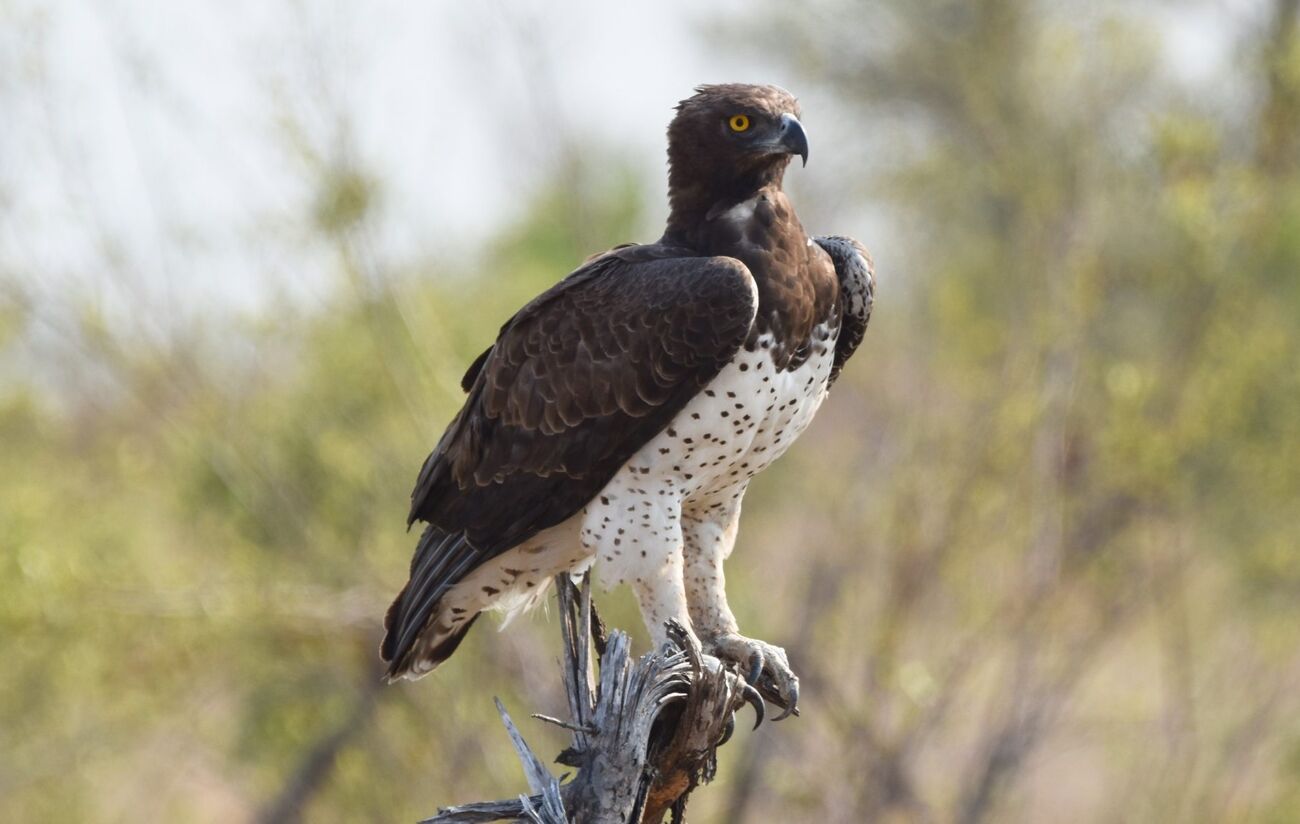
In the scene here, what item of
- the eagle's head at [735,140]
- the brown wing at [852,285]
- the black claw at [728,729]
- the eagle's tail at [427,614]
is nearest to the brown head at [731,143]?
the eagle's head at [735,140]

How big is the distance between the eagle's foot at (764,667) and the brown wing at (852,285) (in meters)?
1.00

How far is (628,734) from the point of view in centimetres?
494

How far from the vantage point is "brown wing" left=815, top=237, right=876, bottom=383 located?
20.1ft

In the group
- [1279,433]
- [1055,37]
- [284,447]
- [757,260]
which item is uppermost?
[757,260]

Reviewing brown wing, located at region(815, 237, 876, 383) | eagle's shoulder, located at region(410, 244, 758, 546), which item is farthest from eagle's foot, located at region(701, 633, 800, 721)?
brown wing, located at region(815, 237, 876, 383)

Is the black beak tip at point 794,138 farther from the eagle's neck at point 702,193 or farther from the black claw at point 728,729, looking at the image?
the black claw at point 728,729

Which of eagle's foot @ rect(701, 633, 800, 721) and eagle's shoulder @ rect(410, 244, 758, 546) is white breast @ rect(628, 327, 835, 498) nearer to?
eagle's shoulder @ rect(410, 244, 758, 546)

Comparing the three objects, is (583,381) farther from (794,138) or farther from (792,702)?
(792,702)

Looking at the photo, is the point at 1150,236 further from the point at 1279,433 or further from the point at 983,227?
the point at 983,227

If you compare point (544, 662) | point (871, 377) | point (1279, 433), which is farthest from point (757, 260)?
point (871, 377)

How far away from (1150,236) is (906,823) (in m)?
5.22

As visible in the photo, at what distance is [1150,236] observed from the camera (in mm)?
14766

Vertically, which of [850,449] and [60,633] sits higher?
[60,633]

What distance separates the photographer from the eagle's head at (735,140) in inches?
234
